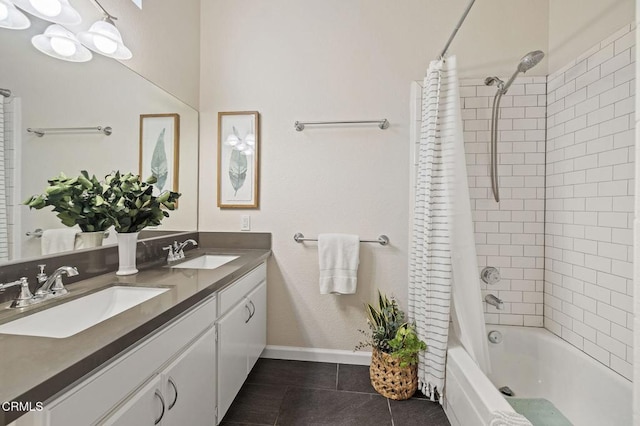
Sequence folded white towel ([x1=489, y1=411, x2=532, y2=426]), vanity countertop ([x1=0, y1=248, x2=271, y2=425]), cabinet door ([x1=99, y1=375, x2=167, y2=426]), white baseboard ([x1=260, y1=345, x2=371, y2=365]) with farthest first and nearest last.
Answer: white baseboard ([x1=260, y1=345, x2=371, y2=365]), folded white towel ([x1=489, y1=411, x2=532, y2=426]), cabinet door ([x1=99, y1=375, x2=167, y2=426]), vanity countertop ([x1=0, y1=248, x2=271, y2=425])

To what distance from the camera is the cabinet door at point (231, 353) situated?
56.9 inches

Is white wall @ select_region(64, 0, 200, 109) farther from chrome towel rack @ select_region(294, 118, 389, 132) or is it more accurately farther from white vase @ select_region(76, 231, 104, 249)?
white vase @ select_region(76, 231, 104, 249)

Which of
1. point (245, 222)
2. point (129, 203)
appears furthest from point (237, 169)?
point (129, 203)

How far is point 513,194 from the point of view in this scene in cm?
198

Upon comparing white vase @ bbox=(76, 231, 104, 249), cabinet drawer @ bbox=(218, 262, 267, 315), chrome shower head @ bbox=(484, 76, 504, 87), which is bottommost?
cabinet drawer @ bbox=(218, 262, 267, 315)

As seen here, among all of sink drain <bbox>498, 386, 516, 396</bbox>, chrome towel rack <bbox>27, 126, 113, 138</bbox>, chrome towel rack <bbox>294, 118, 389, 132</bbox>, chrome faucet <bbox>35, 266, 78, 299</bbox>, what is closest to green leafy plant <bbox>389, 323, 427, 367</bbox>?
sink drain <bbox>498, 386, 516, 396</bbox>

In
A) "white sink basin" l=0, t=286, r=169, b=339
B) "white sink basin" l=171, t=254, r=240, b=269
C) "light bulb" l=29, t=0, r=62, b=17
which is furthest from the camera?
"white sink basin" l=171, t=254, r=240, b=269

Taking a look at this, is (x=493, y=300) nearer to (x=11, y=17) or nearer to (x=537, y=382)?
(x=537, y=382)

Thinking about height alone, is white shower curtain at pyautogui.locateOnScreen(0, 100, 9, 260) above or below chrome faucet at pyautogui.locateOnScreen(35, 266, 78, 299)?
above

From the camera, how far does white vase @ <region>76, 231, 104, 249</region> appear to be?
4.50ft

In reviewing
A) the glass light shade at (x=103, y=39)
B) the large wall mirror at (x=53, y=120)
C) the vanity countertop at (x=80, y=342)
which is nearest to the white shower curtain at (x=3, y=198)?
the large wall mirror at (x=53, y=120)

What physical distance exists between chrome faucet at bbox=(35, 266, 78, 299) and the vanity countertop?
0.12 feet

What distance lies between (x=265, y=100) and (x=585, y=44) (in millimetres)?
2010

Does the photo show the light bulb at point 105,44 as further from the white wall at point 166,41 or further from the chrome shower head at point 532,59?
the chrome shower head at point 532,59
